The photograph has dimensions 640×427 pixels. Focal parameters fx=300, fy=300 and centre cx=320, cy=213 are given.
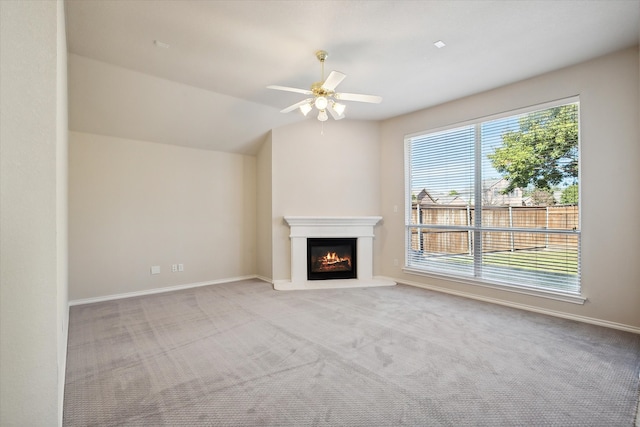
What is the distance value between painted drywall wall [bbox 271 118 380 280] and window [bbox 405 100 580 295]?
0.74 metres

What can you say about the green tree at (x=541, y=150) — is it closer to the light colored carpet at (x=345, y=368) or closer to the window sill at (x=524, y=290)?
the window sill at (x=524, y=290)

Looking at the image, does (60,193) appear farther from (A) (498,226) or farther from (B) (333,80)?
(A) (498,226)

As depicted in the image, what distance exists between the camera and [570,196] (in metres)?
3.57

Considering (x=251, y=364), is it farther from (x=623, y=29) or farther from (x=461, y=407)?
(x=623, y=29)

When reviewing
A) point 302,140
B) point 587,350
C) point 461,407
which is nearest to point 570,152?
point 587,350

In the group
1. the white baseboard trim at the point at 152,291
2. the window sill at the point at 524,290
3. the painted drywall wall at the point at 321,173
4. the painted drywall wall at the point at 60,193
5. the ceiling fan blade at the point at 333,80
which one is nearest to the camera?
the painted drywall wall at the point at 60,193

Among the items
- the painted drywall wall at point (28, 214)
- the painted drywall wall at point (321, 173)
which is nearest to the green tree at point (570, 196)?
the painted drywall wall at point (321, 173)

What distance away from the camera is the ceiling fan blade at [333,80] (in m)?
2.66

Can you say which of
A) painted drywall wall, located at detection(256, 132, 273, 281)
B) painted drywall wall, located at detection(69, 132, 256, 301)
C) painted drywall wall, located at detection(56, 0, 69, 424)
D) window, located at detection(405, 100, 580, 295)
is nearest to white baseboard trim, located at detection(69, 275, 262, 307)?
painted drywall wall, located at detection(69, 132, 256, 301)

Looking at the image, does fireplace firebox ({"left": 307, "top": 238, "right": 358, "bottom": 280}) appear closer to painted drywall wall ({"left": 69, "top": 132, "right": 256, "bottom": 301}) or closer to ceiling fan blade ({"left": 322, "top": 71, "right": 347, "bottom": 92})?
painted drywall wall ({"left": 69, "top": 132, "right": 256, "bottom": 301})

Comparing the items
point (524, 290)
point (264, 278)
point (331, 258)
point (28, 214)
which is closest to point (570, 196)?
point (524, 290)

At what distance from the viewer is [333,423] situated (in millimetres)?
1749

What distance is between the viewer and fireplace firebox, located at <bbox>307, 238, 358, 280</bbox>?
210 inches

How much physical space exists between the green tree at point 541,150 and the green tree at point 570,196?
121 millimetres
